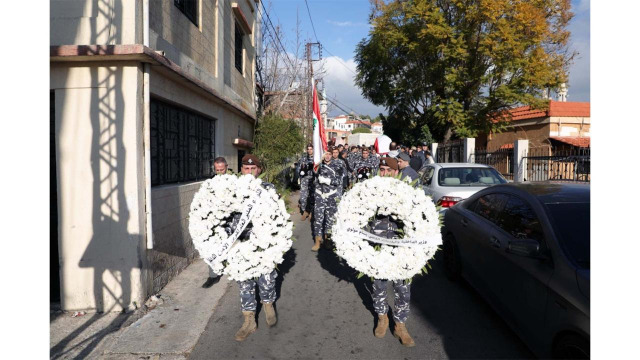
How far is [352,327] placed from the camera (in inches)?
174

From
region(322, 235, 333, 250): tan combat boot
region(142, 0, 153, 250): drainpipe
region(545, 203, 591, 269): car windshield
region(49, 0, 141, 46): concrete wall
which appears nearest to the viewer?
region(545, 203, 591, 269): car windshield

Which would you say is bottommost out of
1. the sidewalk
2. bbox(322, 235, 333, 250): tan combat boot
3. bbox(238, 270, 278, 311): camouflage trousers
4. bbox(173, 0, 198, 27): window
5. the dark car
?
the sidewalk

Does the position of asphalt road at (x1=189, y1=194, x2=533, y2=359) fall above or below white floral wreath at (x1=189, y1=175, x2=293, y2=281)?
below

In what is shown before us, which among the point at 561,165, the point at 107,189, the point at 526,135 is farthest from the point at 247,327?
the point at 526,135

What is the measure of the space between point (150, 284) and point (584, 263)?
4779 millimetres

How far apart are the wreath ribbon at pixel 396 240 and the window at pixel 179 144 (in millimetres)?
3235

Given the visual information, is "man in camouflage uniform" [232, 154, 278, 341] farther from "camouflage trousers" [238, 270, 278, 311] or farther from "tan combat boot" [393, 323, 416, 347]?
"tan combat boot" [393, 323, 416, 347]

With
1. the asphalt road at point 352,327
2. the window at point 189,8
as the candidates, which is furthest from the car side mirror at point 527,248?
the window at point 189,8

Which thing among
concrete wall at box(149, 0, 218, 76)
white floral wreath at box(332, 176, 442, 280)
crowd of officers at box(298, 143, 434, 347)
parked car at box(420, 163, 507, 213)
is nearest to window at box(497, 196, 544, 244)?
white floral wreath at box(332, 176, 442, 280)

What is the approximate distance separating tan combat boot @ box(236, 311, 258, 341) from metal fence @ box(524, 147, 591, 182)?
847 centimetres

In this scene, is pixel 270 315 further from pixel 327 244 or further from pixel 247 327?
pixel 327 244

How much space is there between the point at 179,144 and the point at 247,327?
374 centimetres

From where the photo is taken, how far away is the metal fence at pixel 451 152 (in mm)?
18256

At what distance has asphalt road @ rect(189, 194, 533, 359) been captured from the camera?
3.87 metres
